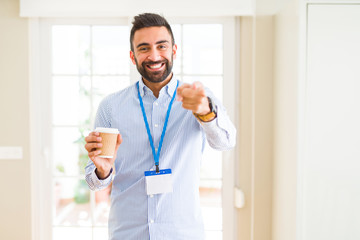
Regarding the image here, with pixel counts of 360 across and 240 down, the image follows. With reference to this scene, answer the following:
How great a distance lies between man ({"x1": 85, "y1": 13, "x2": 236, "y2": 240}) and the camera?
1.41m

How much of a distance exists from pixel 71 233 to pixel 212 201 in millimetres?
1294

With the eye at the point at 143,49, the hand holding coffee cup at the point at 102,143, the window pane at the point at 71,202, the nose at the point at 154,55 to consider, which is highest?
the eye at the point at 143,49

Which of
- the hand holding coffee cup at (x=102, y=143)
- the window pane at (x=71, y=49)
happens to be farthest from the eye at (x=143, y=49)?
the window pane at (x=71, y=49)

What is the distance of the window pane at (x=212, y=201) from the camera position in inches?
119

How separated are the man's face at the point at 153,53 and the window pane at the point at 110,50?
4.97ft

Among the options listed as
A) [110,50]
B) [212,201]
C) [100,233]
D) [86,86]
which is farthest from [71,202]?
[110,50]

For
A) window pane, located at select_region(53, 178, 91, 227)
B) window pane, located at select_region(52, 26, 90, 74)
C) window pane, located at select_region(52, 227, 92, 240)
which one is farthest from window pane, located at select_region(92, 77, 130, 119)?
window pane, located at select_region(52, 227, 92, 240)

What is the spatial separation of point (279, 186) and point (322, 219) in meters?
0.48

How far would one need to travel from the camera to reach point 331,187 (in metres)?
2.17

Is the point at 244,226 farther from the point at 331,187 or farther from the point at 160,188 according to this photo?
the point at 160,188

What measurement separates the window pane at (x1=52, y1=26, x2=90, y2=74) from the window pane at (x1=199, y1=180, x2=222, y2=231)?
57.3 inches

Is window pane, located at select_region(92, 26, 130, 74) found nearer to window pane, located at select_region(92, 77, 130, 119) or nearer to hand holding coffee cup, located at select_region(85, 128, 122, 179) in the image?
window pane, located at select_region(92, 77, 130, 119)

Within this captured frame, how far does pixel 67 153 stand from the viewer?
3064 mm

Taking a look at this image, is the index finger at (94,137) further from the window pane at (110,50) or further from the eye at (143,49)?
the window pane at (110,50)
